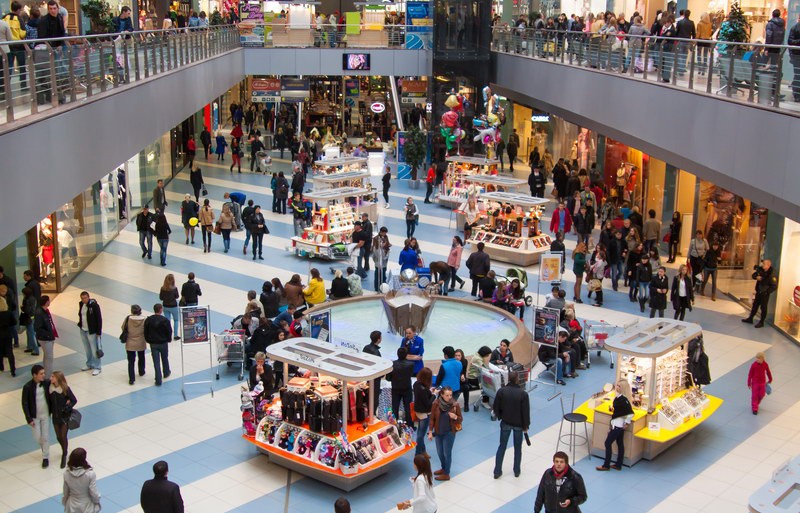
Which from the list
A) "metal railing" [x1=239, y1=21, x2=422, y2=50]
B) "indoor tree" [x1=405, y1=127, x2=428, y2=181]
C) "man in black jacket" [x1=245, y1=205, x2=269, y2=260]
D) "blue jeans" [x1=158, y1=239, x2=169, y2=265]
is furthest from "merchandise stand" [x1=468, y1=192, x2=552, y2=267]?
"metal railing" [x1=239, y1=21, x2=422, y2=50]

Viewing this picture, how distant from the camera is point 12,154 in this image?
10.1 metres

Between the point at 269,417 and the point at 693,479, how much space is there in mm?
5426

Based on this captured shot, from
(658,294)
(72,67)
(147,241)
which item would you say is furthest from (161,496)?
(147,241)

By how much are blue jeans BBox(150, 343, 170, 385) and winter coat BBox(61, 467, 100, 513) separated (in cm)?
496

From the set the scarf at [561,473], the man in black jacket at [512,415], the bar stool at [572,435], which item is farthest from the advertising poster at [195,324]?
the scarf at [561,473]

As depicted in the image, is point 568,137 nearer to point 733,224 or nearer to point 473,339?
point 733,224

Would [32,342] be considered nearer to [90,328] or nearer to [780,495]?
[90,328]

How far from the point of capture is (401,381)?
12.7 m

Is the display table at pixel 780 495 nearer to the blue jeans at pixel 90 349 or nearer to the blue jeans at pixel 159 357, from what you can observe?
the blue jeans at pixel 159 357

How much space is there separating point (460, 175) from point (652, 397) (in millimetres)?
17269

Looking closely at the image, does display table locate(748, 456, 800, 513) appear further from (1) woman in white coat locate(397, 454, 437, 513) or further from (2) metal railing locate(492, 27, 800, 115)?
(2) metal railing locate(492, 27, 800, 115)

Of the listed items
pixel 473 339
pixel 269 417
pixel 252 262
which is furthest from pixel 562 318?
pixel 252 262

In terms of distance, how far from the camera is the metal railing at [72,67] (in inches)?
426

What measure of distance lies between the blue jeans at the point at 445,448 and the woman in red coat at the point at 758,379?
4958mm
